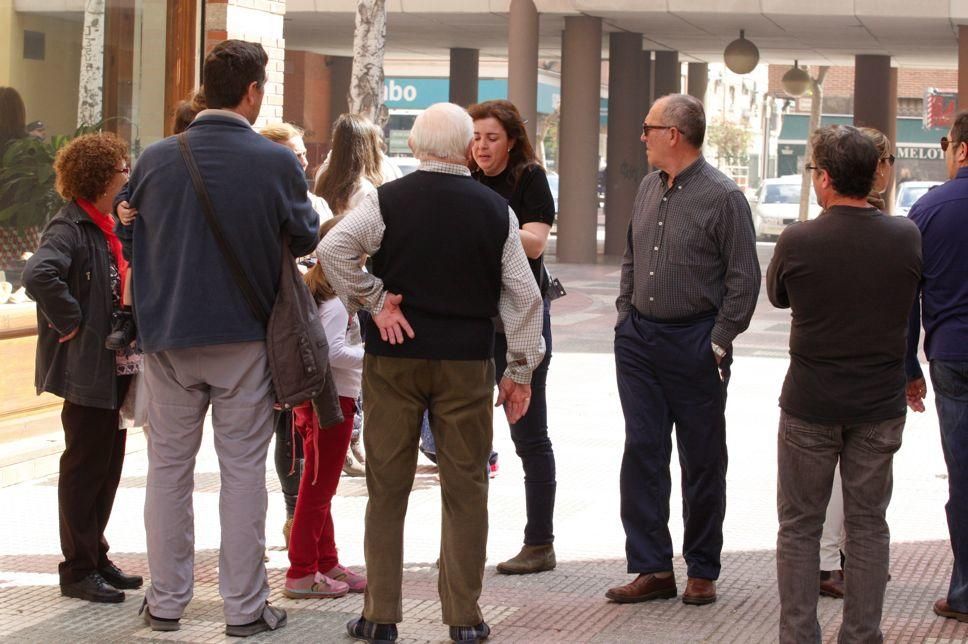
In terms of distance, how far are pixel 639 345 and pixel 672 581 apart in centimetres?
97

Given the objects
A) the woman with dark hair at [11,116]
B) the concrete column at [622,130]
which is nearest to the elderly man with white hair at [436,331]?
the woman with dark hair at [11,116]

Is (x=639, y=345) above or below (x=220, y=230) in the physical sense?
below

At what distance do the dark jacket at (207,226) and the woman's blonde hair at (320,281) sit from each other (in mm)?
523

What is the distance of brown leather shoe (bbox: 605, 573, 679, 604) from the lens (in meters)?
5.77

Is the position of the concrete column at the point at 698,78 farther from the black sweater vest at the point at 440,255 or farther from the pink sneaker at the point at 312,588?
the black sweater vest at the point at 440,255

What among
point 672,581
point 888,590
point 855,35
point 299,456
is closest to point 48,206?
point 299,456

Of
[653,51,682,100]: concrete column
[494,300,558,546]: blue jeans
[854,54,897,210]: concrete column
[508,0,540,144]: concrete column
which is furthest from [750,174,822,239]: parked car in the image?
[494,300,558,546]: blue jeans

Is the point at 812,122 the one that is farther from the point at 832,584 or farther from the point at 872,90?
the point at 832,584

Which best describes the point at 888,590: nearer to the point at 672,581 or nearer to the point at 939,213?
the point at 672,581

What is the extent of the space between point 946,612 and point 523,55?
1853 cm

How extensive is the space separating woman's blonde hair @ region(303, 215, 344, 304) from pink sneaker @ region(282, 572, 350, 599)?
3.62 ft

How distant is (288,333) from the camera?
5.13 metres

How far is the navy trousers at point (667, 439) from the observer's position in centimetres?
571

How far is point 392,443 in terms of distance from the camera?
506 cm
